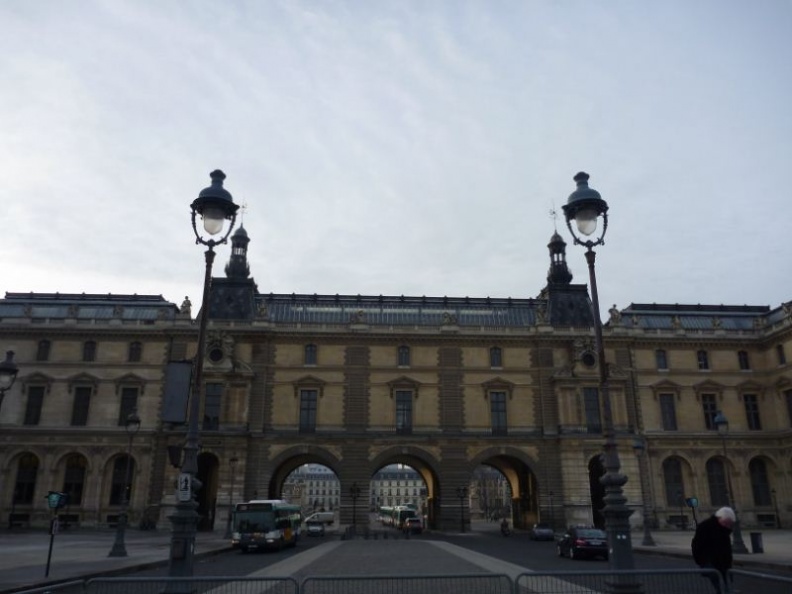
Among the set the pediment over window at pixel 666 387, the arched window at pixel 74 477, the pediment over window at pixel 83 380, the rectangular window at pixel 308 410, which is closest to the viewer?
the arched window at pixel 74 477

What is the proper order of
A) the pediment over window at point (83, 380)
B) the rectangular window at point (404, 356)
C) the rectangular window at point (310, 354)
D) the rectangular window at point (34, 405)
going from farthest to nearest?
1. the rectangular window at point (404, 356)
2. the rectangular window at point (310, 354)
3. the pediment over window at point (83, 380)
4. the rectangular window at point (34, 405)

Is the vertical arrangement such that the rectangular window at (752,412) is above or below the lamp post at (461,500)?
above

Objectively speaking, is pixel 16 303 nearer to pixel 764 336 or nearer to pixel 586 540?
pixel 586 540

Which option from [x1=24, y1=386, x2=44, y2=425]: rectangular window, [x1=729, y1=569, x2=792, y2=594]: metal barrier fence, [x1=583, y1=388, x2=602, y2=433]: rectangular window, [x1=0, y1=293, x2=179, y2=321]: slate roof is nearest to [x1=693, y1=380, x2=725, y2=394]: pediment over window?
[x1=583, y1=388, x2=602, y2=433]: rectangular window

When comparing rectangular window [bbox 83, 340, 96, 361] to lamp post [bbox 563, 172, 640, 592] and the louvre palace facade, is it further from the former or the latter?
lamp post [bbox 563, 172, 640, 592]

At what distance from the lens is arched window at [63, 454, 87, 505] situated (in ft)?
168

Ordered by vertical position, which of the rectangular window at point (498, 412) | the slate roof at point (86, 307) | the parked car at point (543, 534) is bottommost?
the parked car at point (543, 534)

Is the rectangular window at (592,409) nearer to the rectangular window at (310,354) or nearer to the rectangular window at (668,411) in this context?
the rectangular window at (668,411)

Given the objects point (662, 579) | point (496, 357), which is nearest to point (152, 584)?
point (662, 579)

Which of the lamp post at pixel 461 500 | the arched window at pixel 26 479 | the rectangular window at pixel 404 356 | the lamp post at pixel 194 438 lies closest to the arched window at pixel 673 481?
the lamp post at pixel 461 500

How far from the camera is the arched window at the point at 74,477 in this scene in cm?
5134

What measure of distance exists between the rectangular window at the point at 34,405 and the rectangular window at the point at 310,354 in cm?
2148

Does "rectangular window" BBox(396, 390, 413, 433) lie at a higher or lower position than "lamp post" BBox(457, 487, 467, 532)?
higher

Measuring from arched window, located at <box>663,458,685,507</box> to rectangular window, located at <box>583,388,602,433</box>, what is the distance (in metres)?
6.81
